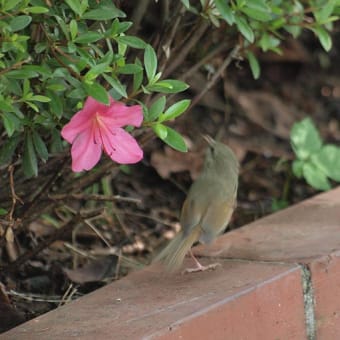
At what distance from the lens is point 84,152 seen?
8.70 feet

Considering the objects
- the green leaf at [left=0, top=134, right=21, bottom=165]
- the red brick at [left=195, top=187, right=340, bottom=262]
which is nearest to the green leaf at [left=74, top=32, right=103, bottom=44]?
the green leaf at [left=0, top=134, right=21, bottom=165]

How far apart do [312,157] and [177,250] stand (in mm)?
1448

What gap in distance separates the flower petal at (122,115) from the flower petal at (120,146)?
3 cm

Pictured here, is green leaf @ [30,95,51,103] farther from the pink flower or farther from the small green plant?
the small green plant

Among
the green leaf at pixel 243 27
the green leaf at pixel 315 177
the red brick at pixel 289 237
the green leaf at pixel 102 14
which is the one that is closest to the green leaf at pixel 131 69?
the green leaf at pixel 102 14

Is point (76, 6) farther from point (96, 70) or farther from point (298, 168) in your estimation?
point (298, 168)

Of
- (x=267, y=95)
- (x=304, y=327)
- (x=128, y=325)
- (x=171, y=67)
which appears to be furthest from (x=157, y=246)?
(x=267, y=95)

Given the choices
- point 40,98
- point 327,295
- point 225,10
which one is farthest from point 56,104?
point 327,295

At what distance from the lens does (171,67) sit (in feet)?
11.8

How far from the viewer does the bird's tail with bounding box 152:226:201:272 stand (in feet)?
10.6

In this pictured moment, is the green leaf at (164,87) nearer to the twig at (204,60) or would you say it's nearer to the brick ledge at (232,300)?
the brick ledge at (232,300)

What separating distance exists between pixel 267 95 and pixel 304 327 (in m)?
2.88

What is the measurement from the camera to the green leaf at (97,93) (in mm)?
2545

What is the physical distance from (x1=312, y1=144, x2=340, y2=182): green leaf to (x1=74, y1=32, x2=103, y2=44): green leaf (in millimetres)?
2102
